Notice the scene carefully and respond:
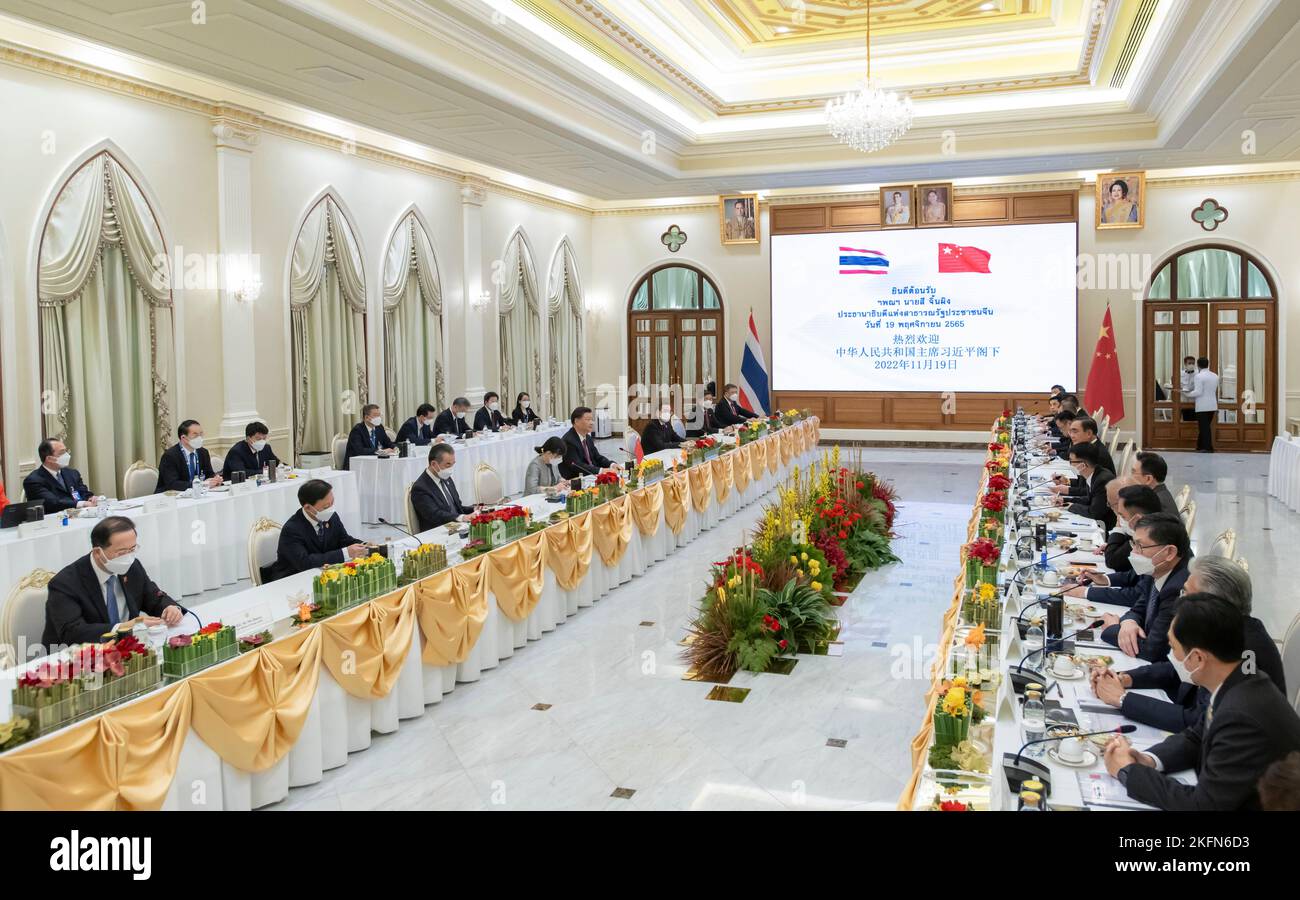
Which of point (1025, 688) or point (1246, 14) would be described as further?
point (1246, 14)

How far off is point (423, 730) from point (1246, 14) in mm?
7391

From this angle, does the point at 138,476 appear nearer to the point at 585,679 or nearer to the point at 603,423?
the point at 585,679

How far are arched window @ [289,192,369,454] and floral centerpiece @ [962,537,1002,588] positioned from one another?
807 cm

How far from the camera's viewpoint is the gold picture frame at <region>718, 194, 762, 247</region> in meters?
16.3

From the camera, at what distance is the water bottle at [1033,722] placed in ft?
9.57

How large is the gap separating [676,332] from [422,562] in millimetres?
12729

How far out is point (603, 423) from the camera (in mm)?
17469

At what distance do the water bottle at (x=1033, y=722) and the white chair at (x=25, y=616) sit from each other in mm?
3756

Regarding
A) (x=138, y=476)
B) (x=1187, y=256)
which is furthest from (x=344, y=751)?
(x=1187, y=256)

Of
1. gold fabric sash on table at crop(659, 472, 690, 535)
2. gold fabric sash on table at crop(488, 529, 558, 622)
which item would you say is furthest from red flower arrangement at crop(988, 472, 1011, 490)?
gold fabric sash on table at crop(488, 529, 558, 622)

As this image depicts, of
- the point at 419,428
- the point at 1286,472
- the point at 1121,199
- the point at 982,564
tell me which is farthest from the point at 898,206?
the point at 982,564

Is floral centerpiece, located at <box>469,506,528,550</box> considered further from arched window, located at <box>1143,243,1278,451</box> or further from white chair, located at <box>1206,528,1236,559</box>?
arched window, located at <box>1143,243,1278,451</box>

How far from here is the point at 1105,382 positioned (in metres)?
13.7

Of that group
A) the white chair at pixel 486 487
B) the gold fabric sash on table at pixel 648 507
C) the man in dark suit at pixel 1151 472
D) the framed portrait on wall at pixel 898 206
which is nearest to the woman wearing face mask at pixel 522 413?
the gold fabric sash on table at pixel 648 507
